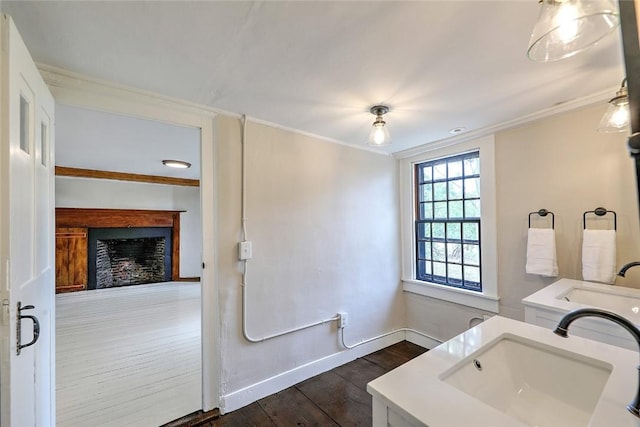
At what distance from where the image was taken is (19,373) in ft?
3.17

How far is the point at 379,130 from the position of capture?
1.85 meters

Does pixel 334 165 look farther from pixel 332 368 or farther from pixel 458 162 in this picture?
pixel 332 368

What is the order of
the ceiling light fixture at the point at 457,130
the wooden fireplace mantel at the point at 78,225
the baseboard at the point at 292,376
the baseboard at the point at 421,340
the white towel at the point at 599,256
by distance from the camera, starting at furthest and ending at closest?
the wooden fireplace mantel at the point at 78,225 → the baseboard at the point at 421,340 → the ceiling light fixture at the point at 457,130 → the baseboard at the point at 292,376 → the white towel at the point at 599,256

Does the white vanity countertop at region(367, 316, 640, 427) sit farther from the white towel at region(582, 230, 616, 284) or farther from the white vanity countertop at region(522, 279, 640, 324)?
the white towel at region(582, 230, 616, 284)

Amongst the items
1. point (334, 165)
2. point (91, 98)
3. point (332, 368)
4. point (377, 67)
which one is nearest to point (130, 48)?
point (91, 98)

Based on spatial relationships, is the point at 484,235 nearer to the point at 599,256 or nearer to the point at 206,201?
the point at 599,256

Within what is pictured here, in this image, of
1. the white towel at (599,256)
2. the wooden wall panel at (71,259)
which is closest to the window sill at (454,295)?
the white towel at (599,256)

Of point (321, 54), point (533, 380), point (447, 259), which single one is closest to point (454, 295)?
point (447, 259)

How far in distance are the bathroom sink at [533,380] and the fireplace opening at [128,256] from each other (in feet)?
19.9

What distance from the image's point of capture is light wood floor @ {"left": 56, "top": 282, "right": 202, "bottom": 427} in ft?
6.30

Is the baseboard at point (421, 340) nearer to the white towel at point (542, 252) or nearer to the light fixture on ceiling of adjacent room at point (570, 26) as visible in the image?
the white towel at point (542, 252)

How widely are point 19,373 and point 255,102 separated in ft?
5.60

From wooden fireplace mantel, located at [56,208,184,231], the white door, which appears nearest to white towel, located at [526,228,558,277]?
the white door

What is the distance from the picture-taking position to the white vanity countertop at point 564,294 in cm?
140
